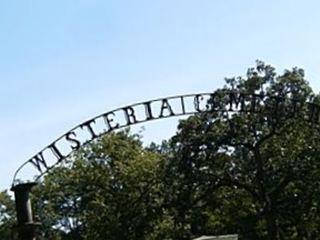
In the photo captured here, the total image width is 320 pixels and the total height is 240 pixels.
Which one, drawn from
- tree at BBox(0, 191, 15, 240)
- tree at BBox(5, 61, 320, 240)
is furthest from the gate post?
tree at BBox(0, 191, 15, 240)

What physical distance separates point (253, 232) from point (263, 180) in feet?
27.8

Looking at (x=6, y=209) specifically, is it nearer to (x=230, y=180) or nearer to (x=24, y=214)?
(x=230, y=180)

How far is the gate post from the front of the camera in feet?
37.2

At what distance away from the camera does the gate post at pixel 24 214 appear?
11.3 metres

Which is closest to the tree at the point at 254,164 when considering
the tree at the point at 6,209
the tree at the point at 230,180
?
the tree at the point at 230,180

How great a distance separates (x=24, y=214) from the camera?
11438 millimetres

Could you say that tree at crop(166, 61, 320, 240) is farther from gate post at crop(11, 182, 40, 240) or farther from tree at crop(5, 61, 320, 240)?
gate post at crop(11, 182, 40, 240)

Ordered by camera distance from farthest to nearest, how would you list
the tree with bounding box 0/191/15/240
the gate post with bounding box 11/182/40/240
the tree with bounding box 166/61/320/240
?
the tree with bounding box 0/191/15/240 < the tree with bounding box 166/61/320/240 < the gate post with bounding box 11/182/40/240

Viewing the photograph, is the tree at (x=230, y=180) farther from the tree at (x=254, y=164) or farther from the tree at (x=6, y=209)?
the tree at (x=6, y=209)

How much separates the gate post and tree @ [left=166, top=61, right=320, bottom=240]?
2570 centimetres

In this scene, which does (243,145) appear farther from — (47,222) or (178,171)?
(47,222)

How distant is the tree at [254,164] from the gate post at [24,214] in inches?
1012

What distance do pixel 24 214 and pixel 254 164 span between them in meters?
27.9

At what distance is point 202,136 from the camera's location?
3822 centimetres
